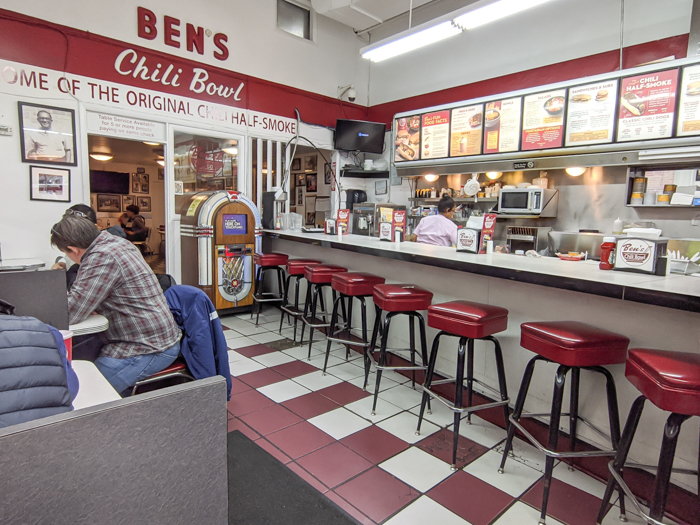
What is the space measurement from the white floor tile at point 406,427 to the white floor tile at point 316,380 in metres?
0.70

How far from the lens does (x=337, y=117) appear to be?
7.30 meters

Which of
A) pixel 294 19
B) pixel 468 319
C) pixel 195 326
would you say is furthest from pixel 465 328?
pixel 294 19

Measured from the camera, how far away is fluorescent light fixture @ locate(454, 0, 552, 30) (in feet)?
11.7

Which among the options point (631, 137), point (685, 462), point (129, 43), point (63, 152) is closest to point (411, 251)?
point (685, 462)

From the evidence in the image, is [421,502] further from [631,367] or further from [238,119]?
[238,119]

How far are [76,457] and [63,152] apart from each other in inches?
190

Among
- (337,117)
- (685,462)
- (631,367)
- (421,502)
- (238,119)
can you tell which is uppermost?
(337,117)

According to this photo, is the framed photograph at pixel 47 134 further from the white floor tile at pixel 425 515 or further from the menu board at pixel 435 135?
the white floor tile at pixel 425 515

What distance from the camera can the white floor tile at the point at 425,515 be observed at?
1.84 meters

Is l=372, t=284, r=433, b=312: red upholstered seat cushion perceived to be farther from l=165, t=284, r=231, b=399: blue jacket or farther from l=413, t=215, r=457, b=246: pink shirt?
l=413, t=215, r=457, b=246: pink shirt

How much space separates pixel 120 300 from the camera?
209 cm

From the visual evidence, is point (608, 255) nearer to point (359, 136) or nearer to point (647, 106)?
point (647, 106)

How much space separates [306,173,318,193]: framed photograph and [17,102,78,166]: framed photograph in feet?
15.8

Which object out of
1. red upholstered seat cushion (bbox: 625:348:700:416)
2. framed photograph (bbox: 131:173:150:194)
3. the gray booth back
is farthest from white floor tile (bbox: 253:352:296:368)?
framed photograph (bbox: 131:173:150:194)
